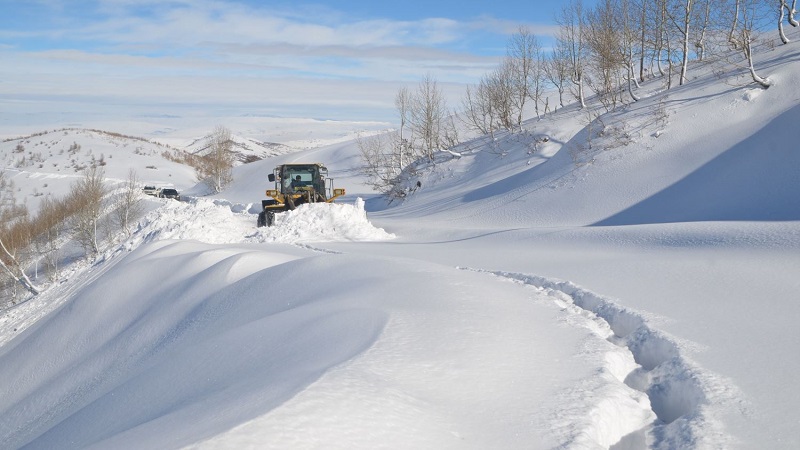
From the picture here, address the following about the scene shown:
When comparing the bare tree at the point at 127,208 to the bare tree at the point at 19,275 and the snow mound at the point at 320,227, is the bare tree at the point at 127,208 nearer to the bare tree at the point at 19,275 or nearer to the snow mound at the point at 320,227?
the bare tree at the point at 19,275

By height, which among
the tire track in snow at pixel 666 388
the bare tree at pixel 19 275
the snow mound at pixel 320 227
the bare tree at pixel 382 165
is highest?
the bare tree at pixel 382 165

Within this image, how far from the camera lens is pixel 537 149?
26812 mm

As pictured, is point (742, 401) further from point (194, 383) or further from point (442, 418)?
point (194, 383)

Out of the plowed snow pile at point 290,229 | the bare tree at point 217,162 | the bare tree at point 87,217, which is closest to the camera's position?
the plowed snow pile at point 290,229

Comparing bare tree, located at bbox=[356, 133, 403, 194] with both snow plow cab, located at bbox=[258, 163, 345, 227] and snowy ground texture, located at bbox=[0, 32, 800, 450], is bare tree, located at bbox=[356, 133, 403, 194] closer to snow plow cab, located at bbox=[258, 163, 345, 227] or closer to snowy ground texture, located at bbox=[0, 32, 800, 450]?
snow plow cab, located at bbox=[258, 163, 345, 227]

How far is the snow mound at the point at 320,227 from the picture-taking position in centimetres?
1777

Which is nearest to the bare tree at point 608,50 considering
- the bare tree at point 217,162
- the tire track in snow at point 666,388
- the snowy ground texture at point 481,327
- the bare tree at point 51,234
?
the snowy ground texture at point 481,327

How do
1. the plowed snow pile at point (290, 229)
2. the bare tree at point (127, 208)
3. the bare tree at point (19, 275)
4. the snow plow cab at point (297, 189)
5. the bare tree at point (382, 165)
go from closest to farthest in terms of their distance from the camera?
the plowed snow pile at point (290, 229)
the snow plow cab at point (297, 189)
the bare tree at point (19, 275)
the bare tree at point (127, 208)
the bare tree at point (382, 165)

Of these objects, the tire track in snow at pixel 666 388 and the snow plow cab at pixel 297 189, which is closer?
the tire track in snow at pixel 666 388

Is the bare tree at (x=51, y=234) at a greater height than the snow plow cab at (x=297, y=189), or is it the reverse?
the snow plow cab at (x=297, y=189)

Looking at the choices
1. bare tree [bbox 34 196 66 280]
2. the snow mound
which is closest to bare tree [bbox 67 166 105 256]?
bare tree [bbox 34 196 66 280]

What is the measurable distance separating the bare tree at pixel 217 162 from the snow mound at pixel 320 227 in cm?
3663

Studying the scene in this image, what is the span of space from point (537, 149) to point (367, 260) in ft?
59.5

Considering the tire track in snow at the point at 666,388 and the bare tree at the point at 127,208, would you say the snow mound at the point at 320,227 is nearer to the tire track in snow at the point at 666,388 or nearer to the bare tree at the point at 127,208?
the tire track in snow at the point at 666,388
